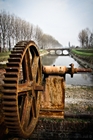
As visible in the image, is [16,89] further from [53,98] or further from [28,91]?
[53,98]

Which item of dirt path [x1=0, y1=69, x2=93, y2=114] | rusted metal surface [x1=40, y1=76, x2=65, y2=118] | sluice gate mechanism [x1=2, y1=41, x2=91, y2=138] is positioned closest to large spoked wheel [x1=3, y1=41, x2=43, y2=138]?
sluice gate mechanism [x1=2, y1=41, x2=91, y2=138]

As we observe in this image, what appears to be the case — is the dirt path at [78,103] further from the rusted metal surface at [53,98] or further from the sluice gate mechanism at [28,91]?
the sluice gate mechanism at [28,91]

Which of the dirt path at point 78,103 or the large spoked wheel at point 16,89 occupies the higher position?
the large spoked wheel at point 16,89

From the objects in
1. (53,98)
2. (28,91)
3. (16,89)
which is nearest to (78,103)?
(53,98)

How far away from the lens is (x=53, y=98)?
5258 mm

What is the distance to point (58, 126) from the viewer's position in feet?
19.0

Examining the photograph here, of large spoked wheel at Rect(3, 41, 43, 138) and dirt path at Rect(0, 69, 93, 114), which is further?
dirt path at Rect(0, 69, 93, 114)

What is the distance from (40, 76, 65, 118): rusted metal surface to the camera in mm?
5137

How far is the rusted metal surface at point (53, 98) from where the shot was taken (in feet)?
16.9

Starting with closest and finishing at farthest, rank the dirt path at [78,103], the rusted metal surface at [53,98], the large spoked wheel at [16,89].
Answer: the large spoked wheel at [16,89] < the rusted metal surface at [53,98] < the dirt path at [78,103]

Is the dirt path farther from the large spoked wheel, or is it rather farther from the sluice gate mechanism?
the large spoked wheel

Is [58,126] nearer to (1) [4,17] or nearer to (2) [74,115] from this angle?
(2) [74,115]

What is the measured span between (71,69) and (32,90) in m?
1.57

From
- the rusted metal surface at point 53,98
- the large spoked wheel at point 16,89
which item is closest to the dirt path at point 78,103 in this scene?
the rusted metal surface at point 53,98
